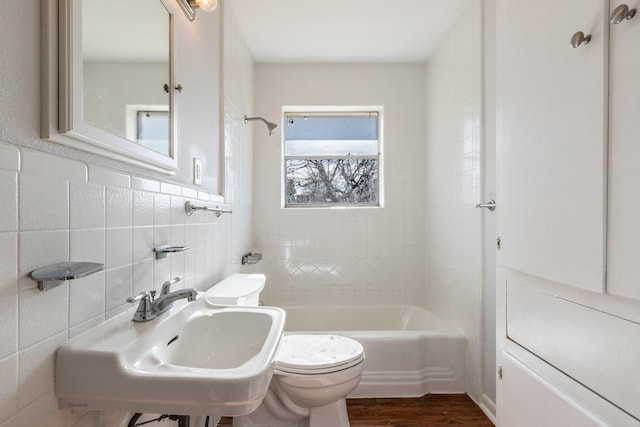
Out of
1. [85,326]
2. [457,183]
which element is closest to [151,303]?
[85,326]

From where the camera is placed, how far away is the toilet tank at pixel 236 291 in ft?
Answer: 4.60

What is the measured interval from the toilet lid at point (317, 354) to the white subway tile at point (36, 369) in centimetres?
84

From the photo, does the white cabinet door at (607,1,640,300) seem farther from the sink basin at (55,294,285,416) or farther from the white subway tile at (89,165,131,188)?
the white subway tile at (89,165,131,188)

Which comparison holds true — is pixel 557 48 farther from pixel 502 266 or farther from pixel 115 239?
pixel 115 239

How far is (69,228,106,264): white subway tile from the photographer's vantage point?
75 centimetres

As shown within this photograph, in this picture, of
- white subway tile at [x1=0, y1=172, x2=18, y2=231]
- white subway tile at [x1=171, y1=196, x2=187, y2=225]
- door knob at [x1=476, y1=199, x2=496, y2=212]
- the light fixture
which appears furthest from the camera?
door knob at [x1=476, y1=199, x2=496, y2=212]

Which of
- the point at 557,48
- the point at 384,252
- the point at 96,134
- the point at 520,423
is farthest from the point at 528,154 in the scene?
the point at 384,252

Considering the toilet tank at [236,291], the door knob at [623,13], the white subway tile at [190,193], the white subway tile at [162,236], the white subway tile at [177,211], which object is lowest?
the toilet tank at [236,291]

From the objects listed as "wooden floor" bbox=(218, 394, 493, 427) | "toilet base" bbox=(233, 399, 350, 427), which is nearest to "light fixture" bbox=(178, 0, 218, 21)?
"toilet base" bbox=(233, 399, 350, 427)

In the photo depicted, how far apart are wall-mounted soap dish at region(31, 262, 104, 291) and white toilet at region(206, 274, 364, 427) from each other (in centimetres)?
74

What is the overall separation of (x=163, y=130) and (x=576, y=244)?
1340mm

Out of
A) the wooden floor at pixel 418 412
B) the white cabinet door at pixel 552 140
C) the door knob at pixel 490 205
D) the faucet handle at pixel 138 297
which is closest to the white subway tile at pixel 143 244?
the faucet handle at pixel 138 297

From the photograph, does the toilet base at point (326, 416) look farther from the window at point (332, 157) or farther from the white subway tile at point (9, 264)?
the window at point (332, 157)

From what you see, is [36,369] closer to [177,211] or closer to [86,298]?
[86,298]
